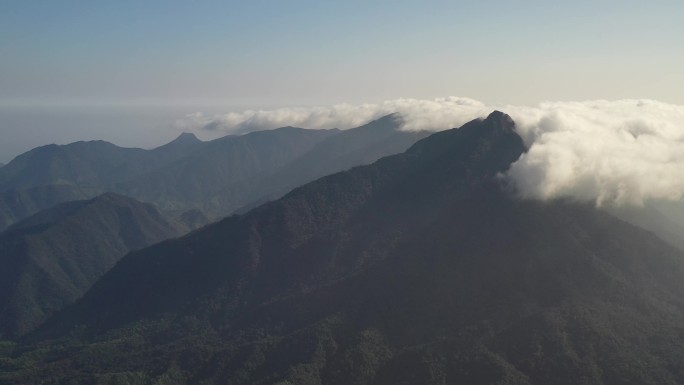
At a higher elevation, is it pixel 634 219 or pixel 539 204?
pixel 539 204

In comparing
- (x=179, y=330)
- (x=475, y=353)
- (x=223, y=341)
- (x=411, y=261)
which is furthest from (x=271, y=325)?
(x=475, y=353)

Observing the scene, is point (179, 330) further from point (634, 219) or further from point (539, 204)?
point (634, 219)

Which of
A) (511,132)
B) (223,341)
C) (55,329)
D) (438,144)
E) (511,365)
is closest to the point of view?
(511,365)

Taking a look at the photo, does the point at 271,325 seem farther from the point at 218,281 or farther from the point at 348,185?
the point at 348,185

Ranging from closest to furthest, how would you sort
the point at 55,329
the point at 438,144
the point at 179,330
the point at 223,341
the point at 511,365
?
the point at 511,365 → the point at 223,341 → the point at 179,330 → the point at 55,329 → the point at 438,144

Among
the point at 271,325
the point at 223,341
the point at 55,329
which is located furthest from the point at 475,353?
the point at 55,329

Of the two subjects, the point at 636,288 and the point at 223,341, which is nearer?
the point at 636,288

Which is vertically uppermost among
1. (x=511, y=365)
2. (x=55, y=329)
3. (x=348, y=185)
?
(x=348, y=185)
